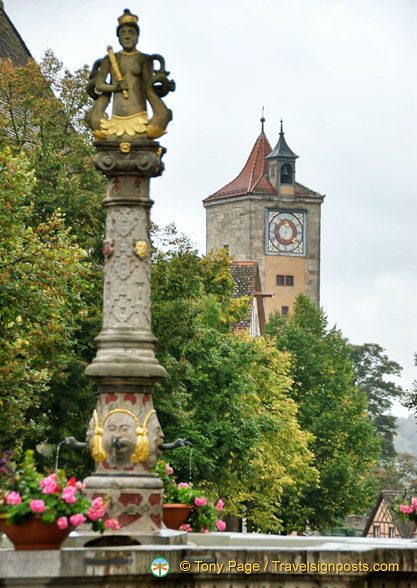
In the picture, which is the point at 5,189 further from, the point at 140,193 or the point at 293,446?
the point at 293,446

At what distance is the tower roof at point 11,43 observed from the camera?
1720 inches

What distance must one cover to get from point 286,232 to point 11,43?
73.2 meters

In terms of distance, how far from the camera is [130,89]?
13.2m

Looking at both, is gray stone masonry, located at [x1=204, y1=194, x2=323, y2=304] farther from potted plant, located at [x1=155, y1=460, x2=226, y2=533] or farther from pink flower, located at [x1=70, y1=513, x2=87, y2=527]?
pink flower, located at [x1=70, y1=513, x2=87, y2=527]

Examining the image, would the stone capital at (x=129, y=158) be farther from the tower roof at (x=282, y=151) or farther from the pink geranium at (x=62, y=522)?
the tower roof at (x=282, y=151)

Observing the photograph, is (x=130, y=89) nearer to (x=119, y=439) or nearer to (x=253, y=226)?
(x=119, y=439)

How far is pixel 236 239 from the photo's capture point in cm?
11562

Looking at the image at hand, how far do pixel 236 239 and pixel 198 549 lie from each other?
4170 inches

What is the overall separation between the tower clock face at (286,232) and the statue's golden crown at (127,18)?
102 meters

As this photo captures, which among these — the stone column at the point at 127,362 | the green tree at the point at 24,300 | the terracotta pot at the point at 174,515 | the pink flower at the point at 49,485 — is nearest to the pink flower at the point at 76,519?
the pink flower at the point at 49,485

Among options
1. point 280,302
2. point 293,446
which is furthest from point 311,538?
point 280,302

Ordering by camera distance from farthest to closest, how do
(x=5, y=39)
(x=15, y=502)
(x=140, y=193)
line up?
(x=5, y=39) → (x=140, y=193) → (x=15, y=502)

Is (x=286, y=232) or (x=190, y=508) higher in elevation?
(x=286, y=232)

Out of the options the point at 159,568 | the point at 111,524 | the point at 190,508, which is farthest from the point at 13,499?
the point at 190,508
